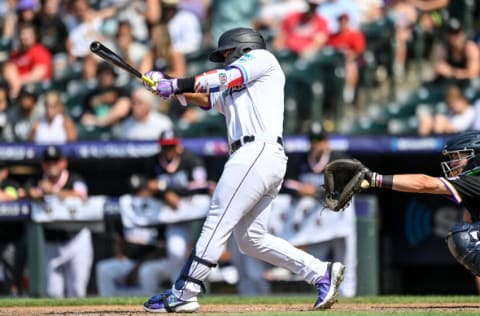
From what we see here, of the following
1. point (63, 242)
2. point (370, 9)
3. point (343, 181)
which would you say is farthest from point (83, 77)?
point (343, 181)

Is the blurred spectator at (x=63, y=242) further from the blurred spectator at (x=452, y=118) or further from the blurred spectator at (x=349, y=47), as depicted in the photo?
the blurred spectator at (x=452, y=118)

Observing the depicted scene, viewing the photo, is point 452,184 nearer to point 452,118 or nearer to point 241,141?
point 241,141

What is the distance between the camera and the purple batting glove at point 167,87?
21.8 ft

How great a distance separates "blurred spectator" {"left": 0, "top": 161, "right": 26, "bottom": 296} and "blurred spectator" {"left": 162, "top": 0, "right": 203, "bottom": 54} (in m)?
3.06

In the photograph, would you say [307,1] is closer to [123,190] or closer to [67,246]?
[123,190]

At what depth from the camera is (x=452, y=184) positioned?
665 centimetres

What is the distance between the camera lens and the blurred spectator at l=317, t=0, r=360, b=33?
13045mm

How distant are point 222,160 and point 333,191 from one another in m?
5.05

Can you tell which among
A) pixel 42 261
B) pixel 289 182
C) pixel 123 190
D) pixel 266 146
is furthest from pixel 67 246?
pixel 266 146

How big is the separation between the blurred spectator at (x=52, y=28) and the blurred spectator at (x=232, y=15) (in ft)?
6.56

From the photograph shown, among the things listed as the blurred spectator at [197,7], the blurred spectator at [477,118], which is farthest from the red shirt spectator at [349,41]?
the blurred spectator at [197,7]

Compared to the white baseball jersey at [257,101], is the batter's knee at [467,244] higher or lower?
lower

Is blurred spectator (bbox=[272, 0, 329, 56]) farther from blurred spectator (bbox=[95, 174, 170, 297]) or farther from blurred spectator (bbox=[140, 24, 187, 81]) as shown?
blurred spectator (bbox=[95, 174, 170, 297])

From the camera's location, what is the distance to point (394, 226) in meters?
12.0
